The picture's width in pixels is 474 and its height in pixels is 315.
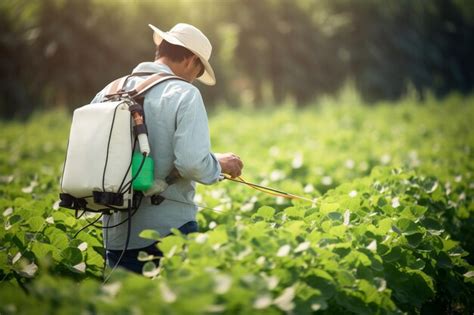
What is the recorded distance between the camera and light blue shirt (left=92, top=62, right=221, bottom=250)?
11.8 ft

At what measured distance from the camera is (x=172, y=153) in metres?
3.78

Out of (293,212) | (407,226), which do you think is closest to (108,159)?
(293,212)

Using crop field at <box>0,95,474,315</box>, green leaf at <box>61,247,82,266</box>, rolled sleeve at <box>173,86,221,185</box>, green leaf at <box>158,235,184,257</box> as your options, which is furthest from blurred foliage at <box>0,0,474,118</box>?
green leaf at <box>158,235,184,257</box>

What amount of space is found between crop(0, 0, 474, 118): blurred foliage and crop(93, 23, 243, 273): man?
17178 mm

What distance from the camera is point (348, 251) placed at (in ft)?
11.9

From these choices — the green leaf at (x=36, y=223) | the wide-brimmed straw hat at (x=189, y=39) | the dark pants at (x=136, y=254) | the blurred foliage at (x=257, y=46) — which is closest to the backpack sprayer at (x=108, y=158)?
the dark pants at (x=136, y=254)

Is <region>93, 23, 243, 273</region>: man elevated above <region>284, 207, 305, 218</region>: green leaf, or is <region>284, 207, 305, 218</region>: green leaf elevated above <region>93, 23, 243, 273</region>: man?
<region>93, 23, 243, 273</region>: man

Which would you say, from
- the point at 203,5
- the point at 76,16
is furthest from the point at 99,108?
the point at 203,5

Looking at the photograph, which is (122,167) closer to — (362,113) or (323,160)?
(323,160)

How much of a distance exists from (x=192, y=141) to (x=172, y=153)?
243mm

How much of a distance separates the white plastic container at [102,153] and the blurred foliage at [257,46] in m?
17.4

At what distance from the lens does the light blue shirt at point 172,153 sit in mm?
3592

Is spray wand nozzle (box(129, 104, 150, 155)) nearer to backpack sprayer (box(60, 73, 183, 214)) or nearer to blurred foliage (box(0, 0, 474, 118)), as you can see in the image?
backpack sprayer (box(60, 73, 183, 214))

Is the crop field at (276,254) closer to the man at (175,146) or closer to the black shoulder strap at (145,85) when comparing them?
the man at (175,146)
